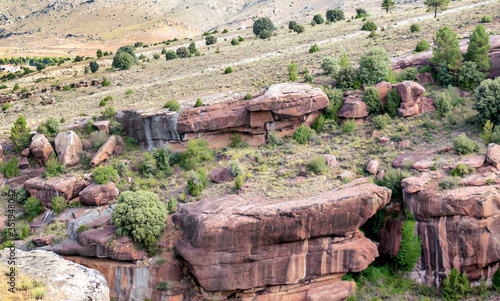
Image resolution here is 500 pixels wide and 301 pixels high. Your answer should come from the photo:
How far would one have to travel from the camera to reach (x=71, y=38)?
367 feet

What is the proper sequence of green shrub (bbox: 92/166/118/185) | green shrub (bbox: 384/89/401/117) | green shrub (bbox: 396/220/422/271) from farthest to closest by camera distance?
1. green shrub (bbox: 384/89/401/117)
2. green shrub (bbox: 92/166/118/185)
3. green shrub (bbox: 396/220/422/271)

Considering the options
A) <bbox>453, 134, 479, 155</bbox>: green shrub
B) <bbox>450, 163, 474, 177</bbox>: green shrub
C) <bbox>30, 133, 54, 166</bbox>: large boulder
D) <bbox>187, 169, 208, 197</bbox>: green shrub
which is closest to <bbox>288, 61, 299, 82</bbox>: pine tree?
<bbox>187, 169, 208, 197</bbox>: green shrub

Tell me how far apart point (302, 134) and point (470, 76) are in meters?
12.8

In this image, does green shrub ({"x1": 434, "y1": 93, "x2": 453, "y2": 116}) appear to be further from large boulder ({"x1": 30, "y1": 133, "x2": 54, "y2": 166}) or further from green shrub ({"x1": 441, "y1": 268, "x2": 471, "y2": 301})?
large boulder ({"x1": 30, "y1": 133, "x2": 54, "y2": 166})

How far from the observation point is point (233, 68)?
37469 millimetres

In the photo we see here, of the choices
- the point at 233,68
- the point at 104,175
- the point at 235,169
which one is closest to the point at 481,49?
the point at 235,169

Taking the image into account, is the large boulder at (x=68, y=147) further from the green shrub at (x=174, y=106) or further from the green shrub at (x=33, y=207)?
the green shrub at (x=174, y=106)

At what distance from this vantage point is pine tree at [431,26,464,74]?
1027 inches

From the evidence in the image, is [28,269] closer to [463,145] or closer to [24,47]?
[463,145]

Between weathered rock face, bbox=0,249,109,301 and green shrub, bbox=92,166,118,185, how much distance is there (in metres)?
5.75

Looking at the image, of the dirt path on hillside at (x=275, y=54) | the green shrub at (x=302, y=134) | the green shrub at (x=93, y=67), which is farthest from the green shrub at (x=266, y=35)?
the green shrub at (x=302, y=134)

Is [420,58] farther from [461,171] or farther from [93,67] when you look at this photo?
[93,67]

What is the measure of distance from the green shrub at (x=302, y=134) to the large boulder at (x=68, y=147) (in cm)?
1560

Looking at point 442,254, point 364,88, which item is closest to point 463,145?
point 442,254
